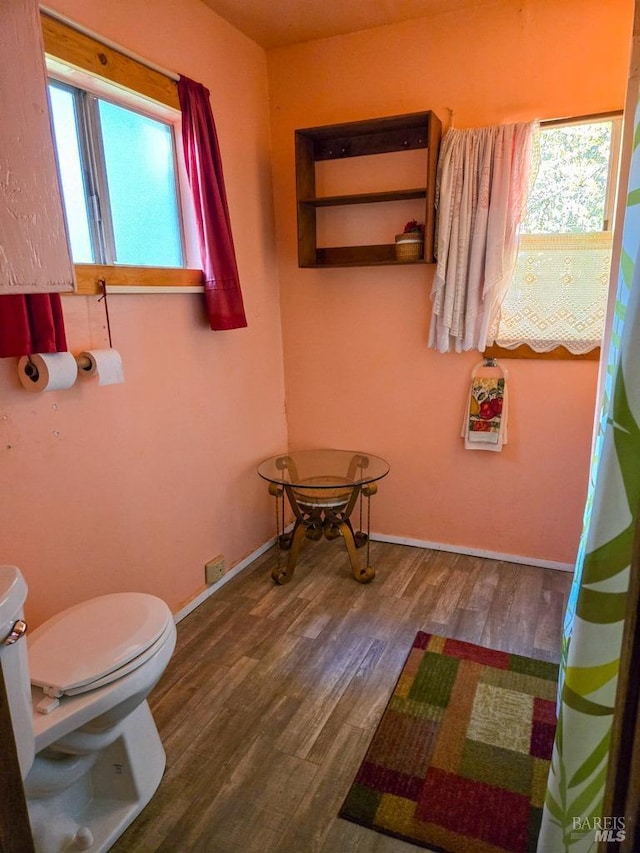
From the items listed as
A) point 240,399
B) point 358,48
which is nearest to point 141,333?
point 240,399

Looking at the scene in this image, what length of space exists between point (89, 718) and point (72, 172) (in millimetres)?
1633

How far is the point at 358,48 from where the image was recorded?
8.22 feet

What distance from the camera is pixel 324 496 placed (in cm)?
257

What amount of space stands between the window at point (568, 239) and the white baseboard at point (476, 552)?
A: 107 centimetres

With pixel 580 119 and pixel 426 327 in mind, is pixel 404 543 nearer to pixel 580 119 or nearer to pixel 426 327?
pixel 426 327

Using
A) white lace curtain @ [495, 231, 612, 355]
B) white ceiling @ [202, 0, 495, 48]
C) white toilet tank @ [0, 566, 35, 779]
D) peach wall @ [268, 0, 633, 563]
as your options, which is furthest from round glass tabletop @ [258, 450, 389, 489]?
white ceiling @ [202, 0, 495, 48]

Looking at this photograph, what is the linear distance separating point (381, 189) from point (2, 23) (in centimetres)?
216

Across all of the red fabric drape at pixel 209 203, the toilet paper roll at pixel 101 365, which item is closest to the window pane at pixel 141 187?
the red fabric drape at pixel 209 203

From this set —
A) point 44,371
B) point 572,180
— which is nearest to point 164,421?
point 44,371

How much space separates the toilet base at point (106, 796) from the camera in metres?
1.31

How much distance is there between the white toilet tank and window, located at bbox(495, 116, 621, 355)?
224 cm

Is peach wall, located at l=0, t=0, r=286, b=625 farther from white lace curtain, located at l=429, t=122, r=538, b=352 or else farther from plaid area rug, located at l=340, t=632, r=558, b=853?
plaid area rug, located at l=340, t=632, r=558, b=853

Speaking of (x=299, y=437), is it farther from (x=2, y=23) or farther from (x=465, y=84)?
(x=2, y=23)

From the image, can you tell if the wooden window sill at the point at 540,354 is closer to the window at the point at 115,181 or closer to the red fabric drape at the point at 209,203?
the red fabric drape at the point at 209,203
